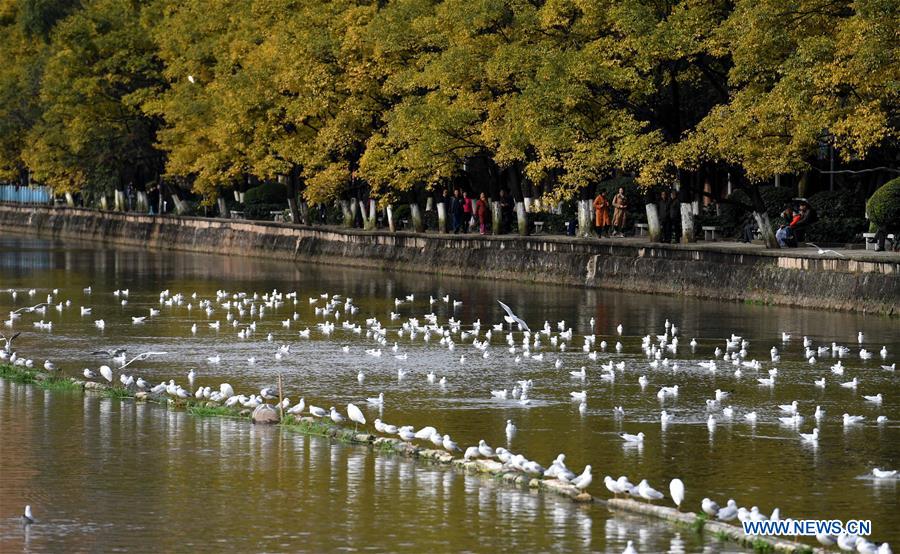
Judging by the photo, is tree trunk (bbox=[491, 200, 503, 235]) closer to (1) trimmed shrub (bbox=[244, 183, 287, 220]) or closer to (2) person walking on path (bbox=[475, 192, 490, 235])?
(2) person walking on path (bbox=[475, 192, 490, 235])

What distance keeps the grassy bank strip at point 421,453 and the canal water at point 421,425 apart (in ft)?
0.56

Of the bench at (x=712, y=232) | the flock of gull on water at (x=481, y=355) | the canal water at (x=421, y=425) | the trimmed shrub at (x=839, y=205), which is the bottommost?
the canal water at (x=421, y=425)

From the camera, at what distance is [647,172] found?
42562 millimetres

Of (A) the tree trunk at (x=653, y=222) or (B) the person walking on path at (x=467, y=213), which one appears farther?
(B) the person walking on path at (x=467, y=213)

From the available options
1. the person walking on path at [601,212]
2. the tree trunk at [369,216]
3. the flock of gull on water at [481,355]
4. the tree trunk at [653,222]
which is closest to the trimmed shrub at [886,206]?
the tree trunk at [653,222]

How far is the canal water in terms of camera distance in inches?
571

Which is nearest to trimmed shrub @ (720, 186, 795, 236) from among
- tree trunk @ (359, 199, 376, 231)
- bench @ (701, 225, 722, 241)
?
bench @ (701, 225, 722, 241)

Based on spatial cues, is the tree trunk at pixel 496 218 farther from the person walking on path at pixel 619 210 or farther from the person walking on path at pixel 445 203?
the person walking on path at pixel 619 210

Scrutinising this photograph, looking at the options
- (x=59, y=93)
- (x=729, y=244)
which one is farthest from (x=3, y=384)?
(x=59, y=93)

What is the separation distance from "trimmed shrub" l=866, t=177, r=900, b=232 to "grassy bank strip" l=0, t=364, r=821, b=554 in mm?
19984

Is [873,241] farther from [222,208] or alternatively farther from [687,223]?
[222,208]

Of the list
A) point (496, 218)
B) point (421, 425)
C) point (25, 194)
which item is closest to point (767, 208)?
point (496, 218)

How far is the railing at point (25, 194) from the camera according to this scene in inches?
4508

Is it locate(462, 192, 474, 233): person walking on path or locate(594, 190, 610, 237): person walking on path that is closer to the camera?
locate(594, 190, 610, 237): person walking on path
